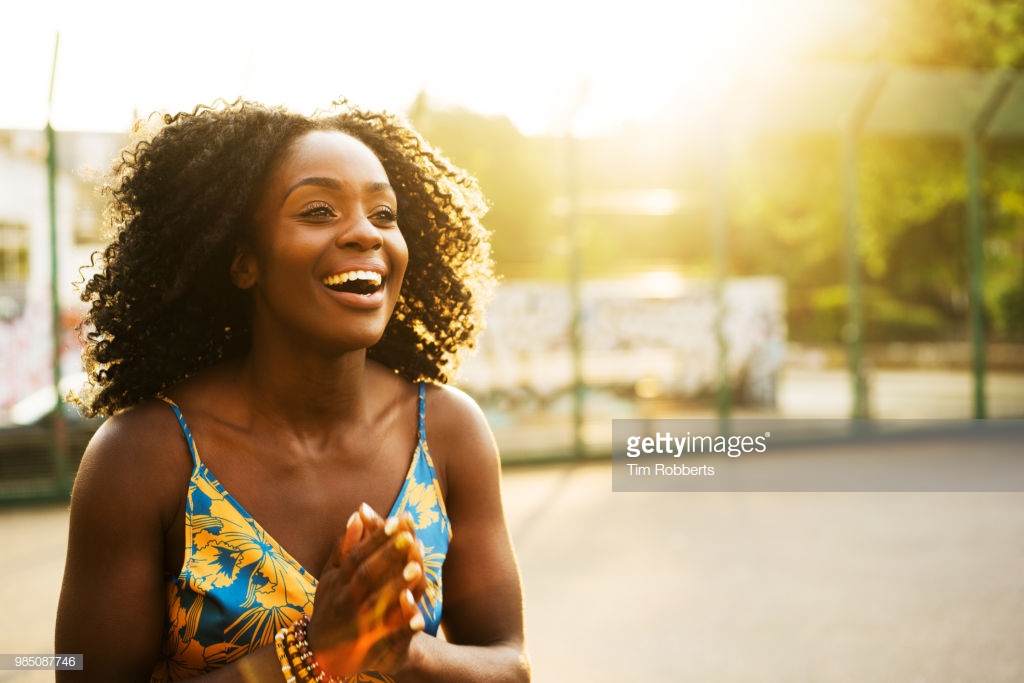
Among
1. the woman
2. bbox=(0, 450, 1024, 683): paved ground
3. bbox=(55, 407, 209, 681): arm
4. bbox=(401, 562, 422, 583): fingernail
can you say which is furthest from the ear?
bbox=(0, 450, 1024, 683): paved ground

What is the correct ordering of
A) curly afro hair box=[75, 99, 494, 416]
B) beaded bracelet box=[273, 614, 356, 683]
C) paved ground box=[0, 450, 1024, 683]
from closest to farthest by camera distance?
beaded bracelet box=[273, 614, 356, 683]
curly afro hair box=[75, 99, 494, 416]
paved ground box=[0, 450, 1024, 683]

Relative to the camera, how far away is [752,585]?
5484mm

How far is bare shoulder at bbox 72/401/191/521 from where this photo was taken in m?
1.69

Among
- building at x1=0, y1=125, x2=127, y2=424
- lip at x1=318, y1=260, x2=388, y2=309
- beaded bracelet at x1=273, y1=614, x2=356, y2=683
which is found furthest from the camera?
building at x1=0, y1=125, x2=127, y2=424

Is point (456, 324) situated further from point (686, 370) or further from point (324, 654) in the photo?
point (686, 370)

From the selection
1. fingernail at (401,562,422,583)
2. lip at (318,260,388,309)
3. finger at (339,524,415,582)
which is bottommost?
fingernail at (401,562,422,583)

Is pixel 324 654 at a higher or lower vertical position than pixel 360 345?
lower

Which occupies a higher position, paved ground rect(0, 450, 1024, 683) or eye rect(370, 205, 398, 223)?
eye rect(370, 205, 398, 223)

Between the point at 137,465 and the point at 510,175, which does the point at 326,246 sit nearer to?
the point at 137,465

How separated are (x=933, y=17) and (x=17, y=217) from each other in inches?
544

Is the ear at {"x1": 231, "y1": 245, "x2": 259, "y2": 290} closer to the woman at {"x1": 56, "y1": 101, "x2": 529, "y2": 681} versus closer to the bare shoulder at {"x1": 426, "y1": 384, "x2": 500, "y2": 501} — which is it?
the woman at {"x1": 56, "y1": 101, "x2": 529, "y2": 681}

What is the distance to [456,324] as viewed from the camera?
235 centimetres

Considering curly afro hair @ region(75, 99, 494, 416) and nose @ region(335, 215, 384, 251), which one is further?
curly afro hair @ region(75, 99, 494, 416)

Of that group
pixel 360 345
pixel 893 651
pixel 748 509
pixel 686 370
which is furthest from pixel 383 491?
pixel 686 370
